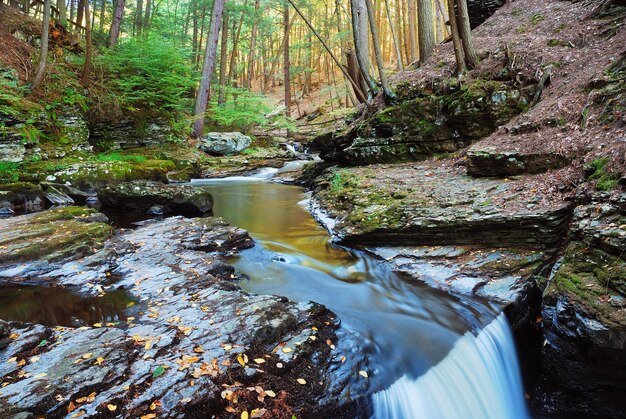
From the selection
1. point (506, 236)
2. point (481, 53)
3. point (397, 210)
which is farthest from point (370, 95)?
point (506, 236)

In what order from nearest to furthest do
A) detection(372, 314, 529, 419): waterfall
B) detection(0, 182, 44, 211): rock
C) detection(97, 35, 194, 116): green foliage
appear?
detection(372, 314, 529, 419): waterfall < detection(0, 182, 44, 211): rock < detection(97, 35, 194, 116): green foliage

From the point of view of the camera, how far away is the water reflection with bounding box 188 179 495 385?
13.2 ft

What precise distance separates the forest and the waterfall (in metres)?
0.02

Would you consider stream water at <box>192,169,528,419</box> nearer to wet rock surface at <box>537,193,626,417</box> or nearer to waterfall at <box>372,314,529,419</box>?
waterfall at <box>372,314,529,419</box>

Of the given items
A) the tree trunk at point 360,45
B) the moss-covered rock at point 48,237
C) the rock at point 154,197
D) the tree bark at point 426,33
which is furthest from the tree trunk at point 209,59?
the moss-covered rock at point 48,237

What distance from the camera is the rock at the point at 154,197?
9.05m

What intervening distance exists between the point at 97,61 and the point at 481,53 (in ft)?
44.9

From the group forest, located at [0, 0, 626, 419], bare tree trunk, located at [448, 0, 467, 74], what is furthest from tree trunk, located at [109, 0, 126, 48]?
bare tree trunk, located at [448, 0, 467, 74]

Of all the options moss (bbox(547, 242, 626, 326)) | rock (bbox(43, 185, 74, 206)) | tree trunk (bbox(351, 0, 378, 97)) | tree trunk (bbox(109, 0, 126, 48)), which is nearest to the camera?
moss (bbox(547, 242, 626, 326))

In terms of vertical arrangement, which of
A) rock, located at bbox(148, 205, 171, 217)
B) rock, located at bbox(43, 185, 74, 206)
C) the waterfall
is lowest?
Result: the waterfall

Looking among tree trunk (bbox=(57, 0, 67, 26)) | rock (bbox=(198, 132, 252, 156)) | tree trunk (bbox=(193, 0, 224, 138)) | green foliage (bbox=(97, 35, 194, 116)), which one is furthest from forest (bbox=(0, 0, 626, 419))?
rock (bbox=(198, 132, 252, 156))

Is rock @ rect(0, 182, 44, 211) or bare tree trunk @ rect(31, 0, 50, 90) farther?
bare tree trunk @ rect(31, 0, 50, 90)

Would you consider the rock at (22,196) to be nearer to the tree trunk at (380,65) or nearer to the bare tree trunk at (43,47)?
the bare tree trunk at (43,47)

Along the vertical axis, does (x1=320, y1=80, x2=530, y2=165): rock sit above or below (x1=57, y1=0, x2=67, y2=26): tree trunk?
below
